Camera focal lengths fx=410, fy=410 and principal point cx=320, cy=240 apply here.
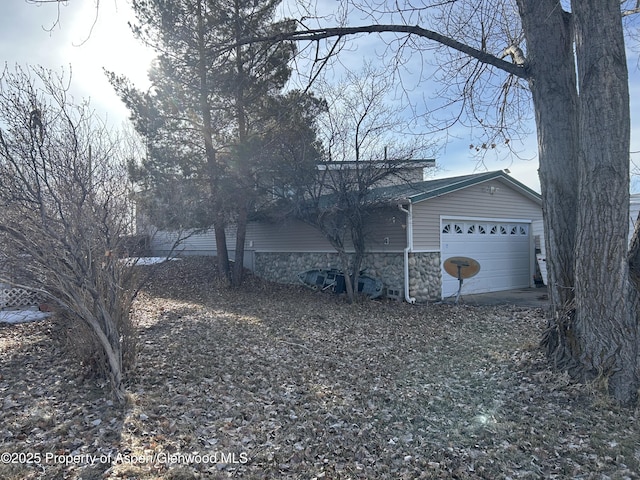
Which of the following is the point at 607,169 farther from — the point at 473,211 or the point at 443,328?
the point at 473,211

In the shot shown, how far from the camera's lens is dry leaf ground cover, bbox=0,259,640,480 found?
3035 millimetres

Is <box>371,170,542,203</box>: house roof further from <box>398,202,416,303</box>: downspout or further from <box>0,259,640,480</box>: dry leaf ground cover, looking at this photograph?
<box>0,259,640,480</box>: dry leaf ground cover

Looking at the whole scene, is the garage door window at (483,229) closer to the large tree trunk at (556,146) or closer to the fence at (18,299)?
the large tree trunk at (556,146)

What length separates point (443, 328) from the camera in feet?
25.1

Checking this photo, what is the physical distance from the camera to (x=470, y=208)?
11.5 metres

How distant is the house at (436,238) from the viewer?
33.6ft

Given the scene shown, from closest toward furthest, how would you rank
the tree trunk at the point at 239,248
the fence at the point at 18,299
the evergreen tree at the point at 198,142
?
the fence at the point at 18,299 → the evergreen tree at the point at 198,142 → the tree trunk at the point at 239,248

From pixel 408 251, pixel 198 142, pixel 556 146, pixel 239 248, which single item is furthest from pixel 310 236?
pixel 556 146

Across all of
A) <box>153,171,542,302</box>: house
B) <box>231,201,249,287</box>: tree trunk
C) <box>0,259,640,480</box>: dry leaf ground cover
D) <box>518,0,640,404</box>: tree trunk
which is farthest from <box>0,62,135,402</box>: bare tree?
<box>231,201,249,287</box>: tree trunk

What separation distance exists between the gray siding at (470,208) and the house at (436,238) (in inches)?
1.0

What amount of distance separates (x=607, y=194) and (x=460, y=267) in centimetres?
720

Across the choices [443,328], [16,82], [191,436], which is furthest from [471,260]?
[16,82]

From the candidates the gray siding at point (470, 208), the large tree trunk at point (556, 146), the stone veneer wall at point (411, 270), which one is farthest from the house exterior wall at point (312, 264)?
the large tree trunk at point (556, 146)

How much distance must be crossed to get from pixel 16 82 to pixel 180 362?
3.55 m
